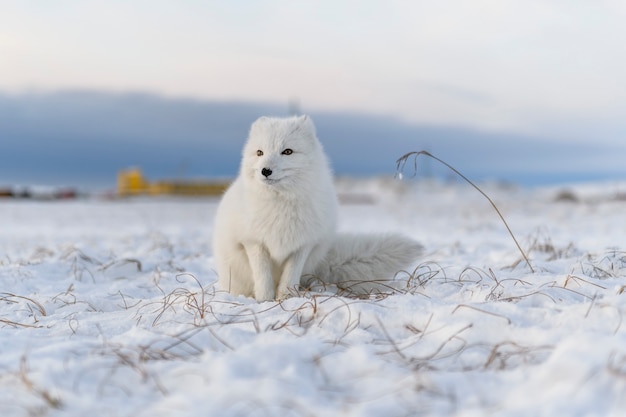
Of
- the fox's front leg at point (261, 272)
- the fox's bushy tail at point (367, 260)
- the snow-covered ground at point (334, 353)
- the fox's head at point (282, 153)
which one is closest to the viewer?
the snow-covered ground at point (334, 353)

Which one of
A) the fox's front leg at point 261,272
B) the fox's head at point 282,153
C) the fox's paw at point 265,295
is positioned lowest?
the fox's paw at point 265,295

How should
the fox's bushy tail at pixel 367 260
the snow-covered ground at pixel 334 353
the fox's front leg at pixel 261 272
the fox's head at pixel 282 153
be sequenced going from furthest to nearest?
the fox's bushy tail at pixel 367 260
the fox's front leg at pixel 261 272
the fox's head at pixel 282 153
the snow-covered ground at pixel 334 353

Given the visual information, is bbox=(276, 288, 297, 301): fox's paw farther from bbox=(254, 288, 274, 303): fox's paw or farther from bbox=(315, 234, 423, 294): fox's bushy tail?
bbox=(315, 234, 423, 294): fox's bushy tail

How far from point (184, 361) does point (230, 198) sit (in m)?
2.09

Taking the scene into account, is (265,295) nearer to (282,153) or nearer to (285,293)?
(285,293)

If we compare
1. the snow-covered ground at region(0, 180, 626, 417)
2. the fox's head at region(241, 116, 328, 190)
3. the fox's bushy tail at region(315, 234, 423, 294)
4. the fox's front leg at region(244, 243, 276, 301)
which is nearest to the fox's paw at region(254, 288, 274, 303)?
the fox's front leg at region(244, 243, 276, 301)

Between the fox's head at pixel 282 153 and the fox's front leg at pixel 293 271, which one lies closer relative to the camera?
the fox's head at pixel 282 153

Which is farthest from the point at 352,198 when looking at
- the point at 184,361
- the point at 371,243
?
the point at 184,361

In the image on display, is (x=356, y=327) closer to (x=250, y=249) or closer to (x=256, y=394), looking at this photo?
(x=256, y=394)

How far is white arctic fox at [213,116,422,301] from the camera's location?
4023 mm

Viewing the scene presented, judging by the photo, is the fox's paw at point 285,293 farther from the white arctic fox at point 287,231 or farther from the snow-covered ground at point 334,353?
the snow-covered ground at point 334,353

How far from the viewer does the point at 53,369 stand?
2.36 metres

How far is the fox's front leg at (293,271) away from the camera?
4074 mm

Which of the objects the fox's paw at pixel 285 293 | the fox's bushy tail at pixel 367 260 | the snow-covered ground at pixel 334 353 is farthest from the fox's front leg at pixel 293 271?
the snow-covered ground at pixel 334 353
